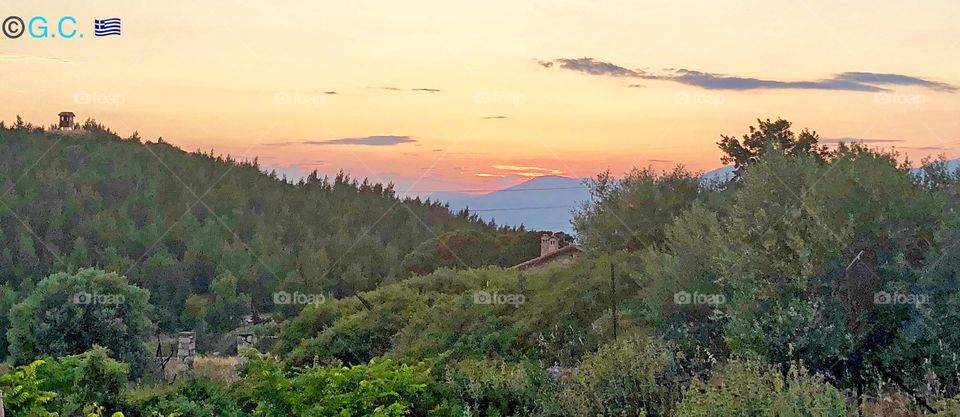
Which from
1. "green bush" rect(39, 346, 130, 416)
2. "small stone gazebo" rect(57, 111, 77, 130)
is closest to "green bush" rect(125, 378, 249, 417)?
"green bush" rect(39, 346, 130, 416)

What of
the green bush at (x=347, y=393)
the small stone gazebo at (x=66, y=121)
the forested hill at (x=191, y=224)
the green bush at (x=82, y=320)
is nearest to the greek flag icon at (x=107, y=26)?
the green bush at (x=82, y=320)

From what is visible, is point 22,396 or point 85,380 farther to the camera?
A: point 85,380

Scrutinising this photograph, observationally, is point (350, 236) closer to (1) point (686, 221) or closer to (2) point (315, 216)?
(2) point (315, 216)

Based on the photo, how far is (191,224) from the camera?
85.3m

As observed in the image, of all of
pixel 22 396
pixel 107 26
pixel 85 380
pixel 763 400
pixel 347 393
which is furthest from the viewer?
pixel 107 26

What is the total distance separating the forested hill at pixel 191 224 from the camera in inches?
2628

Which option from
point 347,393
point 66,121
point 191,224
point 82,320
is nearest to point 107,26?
point 82,320

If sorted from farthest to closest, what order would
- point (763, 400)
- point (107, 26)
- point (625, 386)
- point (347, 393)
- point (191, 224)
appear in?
point (191, 224)
point (107, 26)
point (347, 393)
point (625, 386)
point (763, 400)

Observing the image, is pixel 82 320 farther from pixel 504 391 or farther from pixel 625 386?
pixel 625 386

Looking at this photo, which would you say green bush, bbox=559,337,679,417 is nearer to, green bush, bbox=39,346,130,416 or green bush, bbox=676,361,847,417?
green bush, bbox=676,361,847,417

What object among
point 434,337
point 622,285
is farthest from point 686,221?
point 434,337

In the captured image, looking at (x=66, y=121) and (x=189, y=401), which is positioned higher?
(x=66, y=121)

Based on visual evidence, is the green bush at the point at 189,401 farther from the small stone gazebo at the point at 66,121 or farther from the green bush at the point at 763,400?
the small stone gazebo at the point at 66,121

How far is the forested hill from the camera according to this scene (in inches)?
2628
